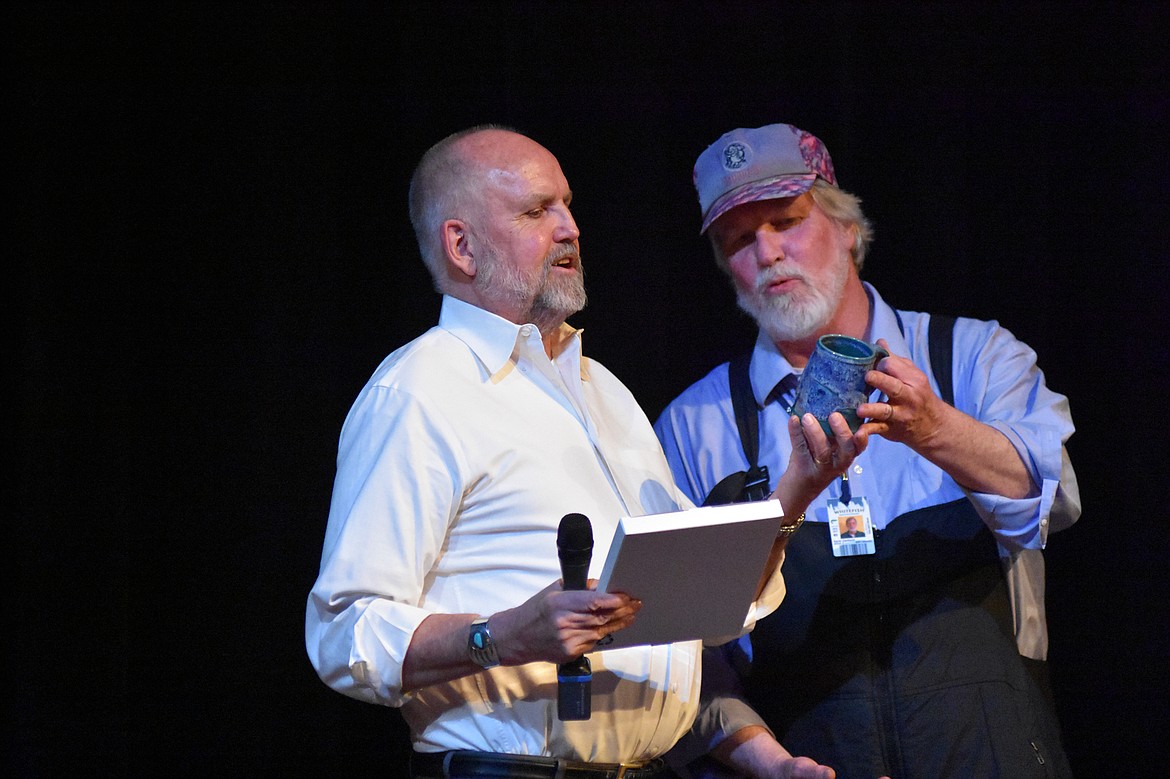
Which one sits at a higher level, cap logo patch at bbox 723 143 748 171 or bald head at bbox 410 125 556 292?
cap logo patch at bbox 723 143 748 171

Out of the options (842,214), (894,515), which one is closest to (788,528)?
(894,515)

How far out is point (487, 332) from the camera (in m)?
2.09

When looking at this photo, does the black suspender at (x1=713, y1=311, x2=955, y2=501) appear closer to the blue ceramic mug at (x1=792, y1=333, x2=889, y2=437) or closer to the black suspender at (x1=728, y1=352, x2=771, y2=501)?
the black suspender at (x1=728, y1=352, x2=771, y2=501)

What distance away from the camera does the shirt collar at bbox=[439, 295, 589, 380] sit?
205 centimetres

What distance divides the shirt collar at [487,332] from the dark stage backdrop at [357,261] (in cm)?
92

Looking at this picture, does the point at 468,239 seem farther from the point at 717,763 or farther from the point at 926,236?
the point at 926,236

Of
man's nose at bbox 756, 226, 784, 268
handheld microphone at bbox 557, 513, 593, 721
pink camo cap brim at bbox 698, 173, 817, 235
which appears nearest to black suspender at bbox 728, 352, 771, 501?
man's nose at bbox 756, 226, 784, 268

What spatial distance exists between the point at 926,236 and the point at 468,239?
1.58m

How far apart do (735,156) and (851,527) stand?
0.94 meters

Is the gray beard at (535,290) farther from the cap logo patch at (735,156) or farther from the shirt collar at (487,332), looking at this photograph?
the cap logo patch at (735,156)

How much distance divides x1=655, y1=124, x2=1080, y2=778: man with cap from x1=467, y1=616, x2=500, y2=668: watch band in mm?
767

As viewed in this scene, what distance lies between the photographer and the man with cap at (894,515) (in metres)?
2.20

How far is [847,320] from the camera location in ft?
8.92

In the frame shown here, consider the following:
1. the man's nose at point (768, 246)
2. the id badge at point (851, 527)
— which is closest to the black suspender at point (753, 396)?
the id badge at point (851, 527)
